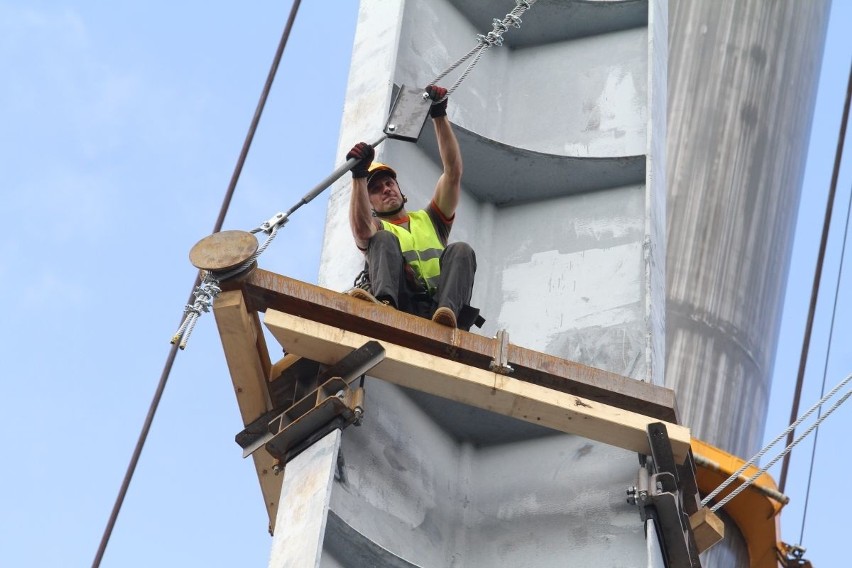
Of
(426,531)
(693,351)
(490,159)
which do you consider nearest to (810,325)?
(693,351)

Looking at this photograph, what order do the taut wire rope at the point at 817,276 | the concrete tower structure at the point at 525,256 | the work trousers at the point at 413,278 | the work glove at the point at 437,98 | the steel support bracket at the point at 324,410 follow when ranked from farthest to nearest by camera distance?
the taut wire rope at the point at 817,276 < the work glove at the point at 437,98 < the work trousers at the point at 413,278 < the concrete tower structure at the point at 525,256 < the steel support bracket at the point at 324,410

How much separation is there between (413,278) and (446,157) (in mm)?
764

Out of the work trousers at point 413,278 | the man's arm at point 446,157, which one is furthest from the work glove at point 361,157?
the man's arm at point 446,157

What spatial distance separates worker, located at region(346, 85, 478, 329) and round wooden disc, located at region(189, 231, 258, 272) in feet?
2.49

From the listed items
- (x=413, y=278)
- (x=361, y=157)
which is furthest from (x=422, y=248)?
(x=361, y=157)

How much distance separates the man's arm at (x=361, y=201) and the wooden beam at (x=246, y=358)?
1182mm

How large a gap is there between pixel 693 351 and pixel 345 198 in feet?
17.1

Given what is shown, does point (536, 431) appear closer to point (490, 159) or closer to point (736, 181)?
point (490, 159)

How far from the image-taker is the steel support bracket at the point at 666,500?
9.60 metres

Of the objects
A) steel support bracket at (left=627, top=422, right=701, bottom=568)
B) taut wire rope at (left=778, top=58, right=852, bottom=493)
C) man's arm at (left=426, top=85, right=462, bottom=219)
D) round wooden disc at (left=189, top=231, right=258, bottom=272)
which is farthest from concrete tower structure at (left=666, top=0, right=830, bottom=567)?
round wooden disc at (left=189, top=231, right=258, bottom=272)

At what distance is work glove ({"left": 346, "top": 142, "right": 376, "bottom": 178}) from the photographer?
10.4m

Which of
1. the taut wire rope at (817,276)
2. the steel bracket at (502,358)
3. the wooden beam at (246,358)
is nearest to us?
the wooden beam at (246,358)

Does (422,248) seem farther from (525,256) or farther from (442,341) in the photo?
(525,256)

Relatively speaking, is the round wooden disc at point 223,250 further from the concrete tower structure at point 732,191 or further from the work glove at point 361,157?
the concrete tower structure at point 732,191
